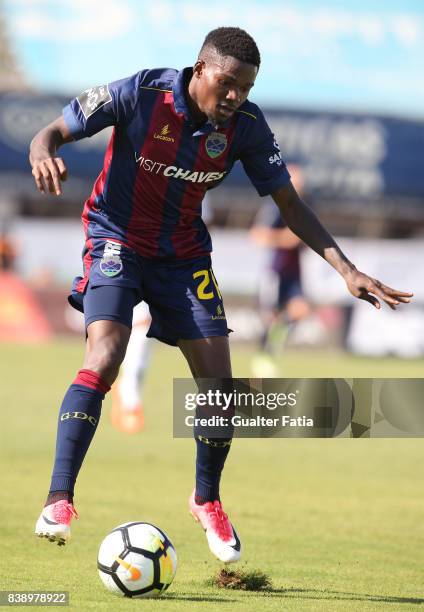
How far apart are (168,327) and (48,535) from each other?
1.42 meters

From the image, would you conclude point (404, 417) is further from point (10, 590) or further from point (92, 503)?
point (92, 503)

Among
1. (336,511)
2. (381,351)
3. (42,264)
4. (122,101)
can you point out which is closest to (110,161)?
(122,101)

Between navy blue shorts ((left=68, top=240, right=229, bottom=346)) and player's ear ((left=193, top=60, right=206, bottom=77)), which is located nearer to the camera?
player's ear ((left=193, top=60, right=206, bottom=77))

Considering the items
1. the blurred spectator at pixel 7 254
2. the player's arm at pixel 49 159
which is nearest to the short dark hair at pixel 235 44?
the player's arm at pixel 49 159

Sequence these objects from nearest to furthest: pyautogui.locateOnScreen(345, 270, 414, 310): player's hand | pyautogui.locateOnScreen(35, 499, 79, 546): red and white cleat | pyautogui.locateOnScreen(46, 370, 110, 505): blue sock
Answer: pyautogui.locateOnScreen(35, 499, 79, 546): red and white cleat < pyautogui.locateOnScreen(46, 370, 110, 505): blue sock < pyautogui.locateOnScreen(345, 270, 414, 310): player's hand

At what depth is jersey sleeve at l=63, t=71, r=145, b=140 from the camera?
5711 mm

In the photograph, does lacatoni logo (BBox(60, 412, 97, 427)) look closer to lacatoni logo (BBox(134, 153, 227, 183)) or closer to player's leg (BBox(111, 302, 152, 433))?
lacatoni logo (BBox(134, 153, 227, 183))

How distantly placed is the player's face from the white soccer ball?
1970mm

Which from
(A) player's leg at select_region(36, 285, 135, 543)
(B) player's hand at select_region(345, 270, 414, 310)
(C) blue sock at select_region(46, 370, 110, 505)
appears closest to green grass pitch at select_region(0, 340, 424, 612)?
(A) player's leg at select_region(36, 285, 135, 543)

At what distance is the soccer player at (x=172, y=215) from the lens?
552 centimetres

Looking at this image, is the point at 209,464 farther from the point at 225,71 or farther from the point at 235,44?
the point at 235,44

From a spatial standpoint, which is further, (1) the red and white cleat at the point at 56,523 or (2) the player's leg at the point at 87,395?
(2) the player's leg at the point at 87,395

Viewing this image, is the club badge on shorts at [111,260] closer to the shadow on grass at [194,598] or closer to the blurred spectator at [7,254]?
the shadow on grass at [194,598]

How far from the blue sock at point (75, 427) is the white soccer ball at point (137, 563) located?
0.98 feet
